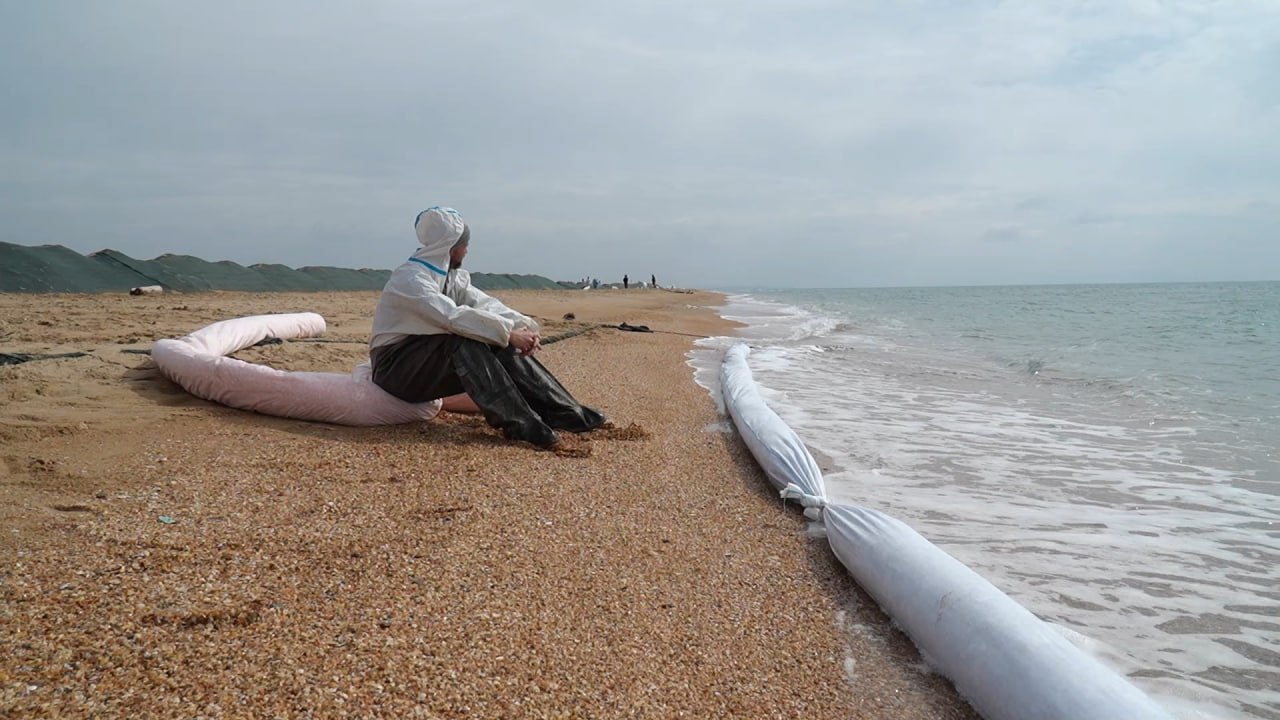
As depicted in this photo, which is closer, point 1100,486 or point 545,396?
point 1100,486

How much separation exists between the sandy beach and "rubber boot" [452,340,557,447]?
0.13 m

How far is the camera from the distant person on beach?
12.1ft

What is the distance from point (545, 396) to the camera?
408 centimetres

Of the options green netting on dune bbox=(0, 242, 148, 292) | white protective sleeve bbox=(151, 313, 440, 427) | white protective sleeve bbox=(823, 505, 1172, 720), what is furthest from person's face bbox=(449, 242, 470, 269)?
green netting on dune bbox=(0, 242, 148, 292)

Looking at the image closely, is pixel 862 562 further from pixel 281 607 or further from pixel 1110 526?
pixel 281 607

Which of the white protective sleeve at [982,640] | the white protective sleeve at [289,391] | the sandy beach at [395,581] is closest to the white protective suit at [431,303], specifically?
the white protective sleeve at [289,391]

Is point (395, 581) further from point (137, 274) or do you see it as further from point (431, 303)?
point (137, 274)

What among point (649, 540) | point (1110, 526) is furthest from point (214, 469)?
point (1110, 526)

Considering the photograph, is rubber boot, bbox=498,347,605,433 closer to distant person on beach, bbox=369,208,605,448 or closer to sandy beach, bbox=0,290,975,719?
distant person on beach, bbox=369,208,605,448

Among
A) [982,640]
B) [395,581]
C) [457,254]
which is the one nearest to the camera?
[982,640]

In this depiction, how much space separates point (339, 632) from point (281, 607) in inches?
8.1

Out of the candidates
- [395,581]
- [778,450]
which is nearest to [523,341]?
[778,450]

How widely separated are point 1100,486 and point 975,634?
252 centimetres

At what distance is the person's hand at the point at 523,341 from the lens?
382 centimetres
